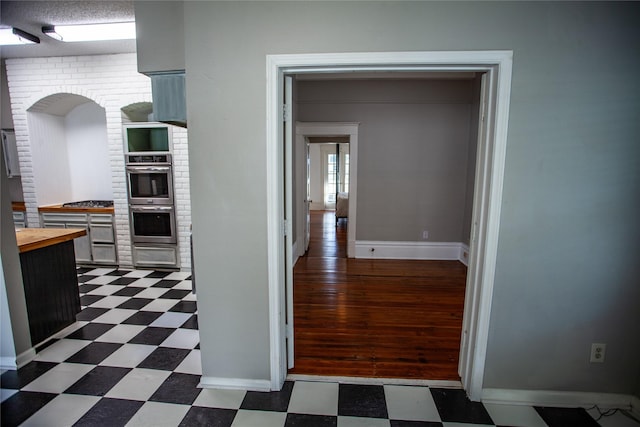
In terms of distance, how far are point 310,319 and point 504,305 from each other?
1808 millimetres

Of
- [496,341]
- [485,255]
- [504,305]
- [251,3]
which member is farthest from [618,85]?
[251,3]

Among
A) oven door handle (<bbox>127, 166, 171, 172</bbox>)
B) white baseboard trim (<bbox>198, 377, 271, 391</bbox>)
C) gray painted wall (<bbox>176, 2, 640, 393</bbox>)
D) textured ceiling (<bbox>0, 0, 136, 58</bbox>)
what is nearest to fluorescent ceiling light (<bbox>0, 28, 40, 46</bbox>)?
textured ceiling (<bbox>0, 0, 136, 58</bbox>)

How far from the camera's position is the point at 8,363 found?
2.31m

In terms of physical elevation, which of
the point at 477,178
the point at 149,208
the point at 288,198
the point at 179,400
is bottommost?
the point at 179,400

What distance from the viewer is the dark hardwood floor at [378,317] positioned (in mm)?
2395

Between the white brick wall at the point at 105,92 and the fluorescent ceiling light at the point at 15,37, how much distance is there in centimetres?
70

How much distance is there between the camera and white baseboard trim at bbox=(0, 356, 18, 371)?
2.30m

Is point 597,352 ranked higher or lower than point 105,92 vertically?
lower

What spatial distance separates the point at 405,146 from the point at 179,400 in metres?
4.41

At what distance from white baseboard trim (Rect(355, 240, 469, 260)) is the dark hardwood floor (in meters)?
0.17

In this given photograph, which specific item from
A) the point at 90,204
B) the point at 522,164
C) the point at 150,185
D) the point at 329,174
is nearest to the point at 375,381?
Result: the point at 522,164

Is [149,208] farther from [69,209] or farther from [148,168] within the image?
[69,209]

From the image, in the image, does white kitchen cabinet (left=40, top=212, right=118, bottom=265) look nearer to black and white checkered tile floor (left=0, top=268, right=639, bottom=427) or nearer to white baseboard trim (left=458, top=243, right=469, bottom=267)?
black and white checkered tile floor (left=0, top=268, right=639, bottom=427)

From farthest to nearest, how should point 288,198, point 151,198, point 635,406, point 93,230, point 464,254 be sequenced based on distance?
point 464,254 → point 93,230 → point 151,198 → point 288,198 → point 635,406
